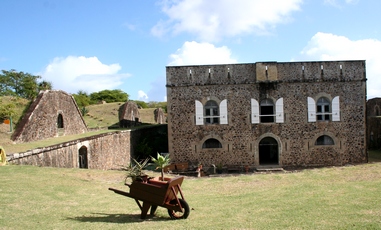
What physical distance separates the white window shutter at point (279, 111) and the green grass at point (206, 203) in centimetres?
828

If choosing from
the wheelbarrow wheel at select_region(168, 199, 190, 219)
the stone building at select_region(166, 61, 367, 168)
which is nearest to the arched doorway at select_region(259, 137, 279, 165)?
the stone building at select_region(166, 61, 367, 168)

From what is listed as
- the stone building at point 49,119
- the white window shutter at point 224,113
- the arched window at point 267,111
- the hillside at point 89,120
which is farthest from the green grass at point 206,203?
the arched window at point 267,111

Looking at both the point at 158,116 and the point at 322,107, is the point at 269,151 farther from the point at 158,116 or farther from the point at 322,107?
the point at 158,116

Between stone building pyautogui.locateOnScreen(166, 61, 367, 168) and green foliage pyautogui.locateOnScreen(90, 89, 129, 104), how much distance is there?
48.3 metres

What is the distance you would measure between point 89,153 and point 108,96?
5346 centimetres

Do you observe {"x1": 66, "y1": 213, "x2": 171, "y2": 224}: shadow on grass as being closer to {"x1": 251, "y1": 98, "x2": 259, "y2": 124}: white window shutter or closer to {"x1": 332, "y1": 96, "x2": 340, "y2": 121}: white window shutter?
{"x1": 251, "y1": 98, "x2": 259, "y2": 124}: white window shutter

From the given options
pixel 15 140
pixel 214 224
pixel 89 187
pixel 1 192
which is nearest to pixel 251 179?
pixel 89 187

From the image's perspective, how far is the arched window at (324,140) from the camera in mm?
20719

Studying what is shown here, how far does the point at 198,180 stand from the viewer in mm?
13070

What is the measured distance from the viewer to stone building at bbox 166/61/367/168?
20.5 meters

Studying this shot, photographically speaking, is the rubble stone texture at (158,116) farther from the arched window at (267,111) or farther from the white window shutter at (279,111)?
the white window shutter at (279,111)

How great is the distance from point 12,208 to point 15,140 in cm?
846

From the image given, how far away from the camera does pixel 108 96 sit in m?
67.5

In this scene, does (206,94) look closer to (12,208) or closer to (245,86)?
(245,86)
